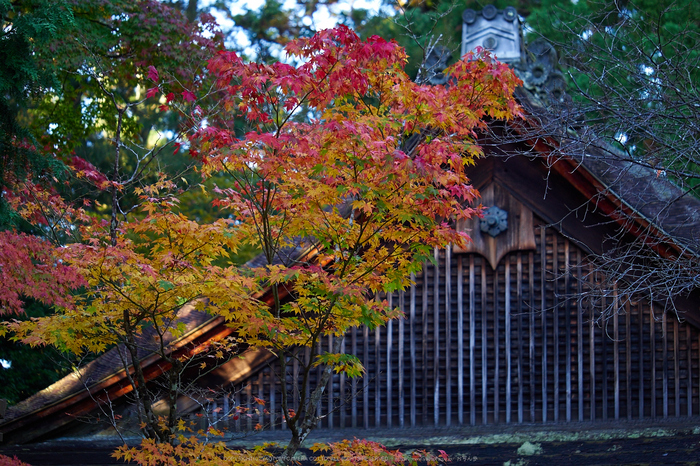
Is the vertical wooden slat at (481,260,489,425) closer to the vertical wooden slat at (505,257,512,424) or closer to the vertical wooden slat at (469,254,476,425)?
the vertical wooden slat at (469,254,476,425)

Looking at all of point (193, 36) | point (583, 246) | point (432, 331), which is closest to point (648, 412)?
point (583, 246)

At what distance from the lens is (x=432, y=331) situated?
7.12 meters

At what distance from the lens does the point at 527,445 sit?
20.6ft

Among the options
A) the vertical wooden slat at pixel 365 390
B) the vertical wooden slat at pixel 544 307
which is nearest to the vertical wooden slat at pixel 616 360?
the vertical wooden slat at pixel 544 307

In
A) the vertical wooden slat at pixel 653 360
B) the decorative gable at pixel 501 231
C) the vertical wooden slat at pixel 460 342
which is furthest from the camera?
the decorative gable at pixel 501 231

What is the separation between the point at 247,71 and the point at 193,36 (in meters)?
5.84

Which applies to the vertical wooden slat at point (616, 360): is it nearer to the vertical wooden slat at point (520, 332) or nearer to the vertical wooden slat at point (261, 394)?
the vertical wooden slat at point (520, 332)

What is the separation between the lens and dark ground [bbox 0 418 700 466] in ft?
19.8

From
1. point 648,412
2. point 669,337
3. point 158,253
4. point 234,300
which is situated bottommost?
point 648,412

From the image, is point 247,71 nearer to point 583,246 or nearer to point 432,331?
point 432,331

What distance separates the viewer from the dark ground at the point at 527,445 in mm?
6023

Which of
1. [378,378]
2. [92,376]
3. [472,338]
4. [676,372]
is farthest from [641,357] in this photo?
[92,376]

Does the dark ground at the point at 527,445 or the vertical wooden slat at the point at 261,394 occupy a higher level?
the vertical wooden slat at the point at 261,394

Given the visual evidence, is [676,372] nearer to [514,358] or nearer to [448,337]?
[514,358]
